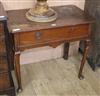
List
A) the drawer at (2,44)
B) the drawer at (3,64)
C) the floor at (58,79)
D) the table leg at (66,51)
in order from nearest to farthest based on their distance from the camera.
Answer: the drawer at (2,44)
the drawer at (3,64)
the floor at (58,79)
the table leg at (66,51)

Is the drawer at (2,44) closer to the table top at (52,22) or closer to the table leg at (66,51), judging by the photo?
the table top at (52,22)

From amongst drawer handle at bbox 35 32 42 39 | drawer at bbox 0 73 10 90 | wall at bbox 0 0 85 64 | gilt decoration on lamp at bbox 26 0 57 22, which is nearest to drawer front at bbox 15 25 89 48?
A: drawer handle at bbox 35 32 42 39

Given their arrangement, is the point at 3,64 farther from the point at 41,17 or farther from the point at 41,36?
the point at 41,17

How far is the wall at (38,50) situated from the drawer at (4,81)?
20.1 inches

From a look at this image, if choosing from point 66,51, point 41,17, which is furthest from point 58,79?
point 41,17

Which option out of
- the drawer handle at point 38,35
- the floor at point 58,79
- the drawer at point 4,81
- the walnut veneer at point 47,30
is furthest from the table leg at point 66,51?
the drawer at point 4,81

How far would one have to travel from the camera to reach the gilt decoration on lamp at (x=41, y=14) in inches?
62.6

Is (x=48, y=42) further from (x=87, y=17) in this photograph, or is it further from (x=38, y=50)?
(x=38, y=50)

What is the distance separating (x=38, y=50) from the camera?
2.20 m

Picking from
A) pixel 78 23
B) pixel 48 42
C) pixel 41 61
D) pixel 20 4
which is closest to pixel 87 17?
pixel 78 23

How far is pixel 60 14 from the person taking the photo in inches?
69.4

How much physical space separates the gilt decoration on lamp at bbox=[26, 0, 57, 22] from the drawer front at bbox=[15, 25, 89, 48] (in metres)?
0.11

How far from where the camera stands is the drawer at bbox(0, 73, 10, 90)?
1640 millimetres

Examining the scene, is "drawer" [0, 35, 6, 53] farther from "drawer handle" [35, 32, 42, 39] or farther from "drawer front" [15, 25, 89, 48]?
"drawer handle" [35, 32, 42, 39]
